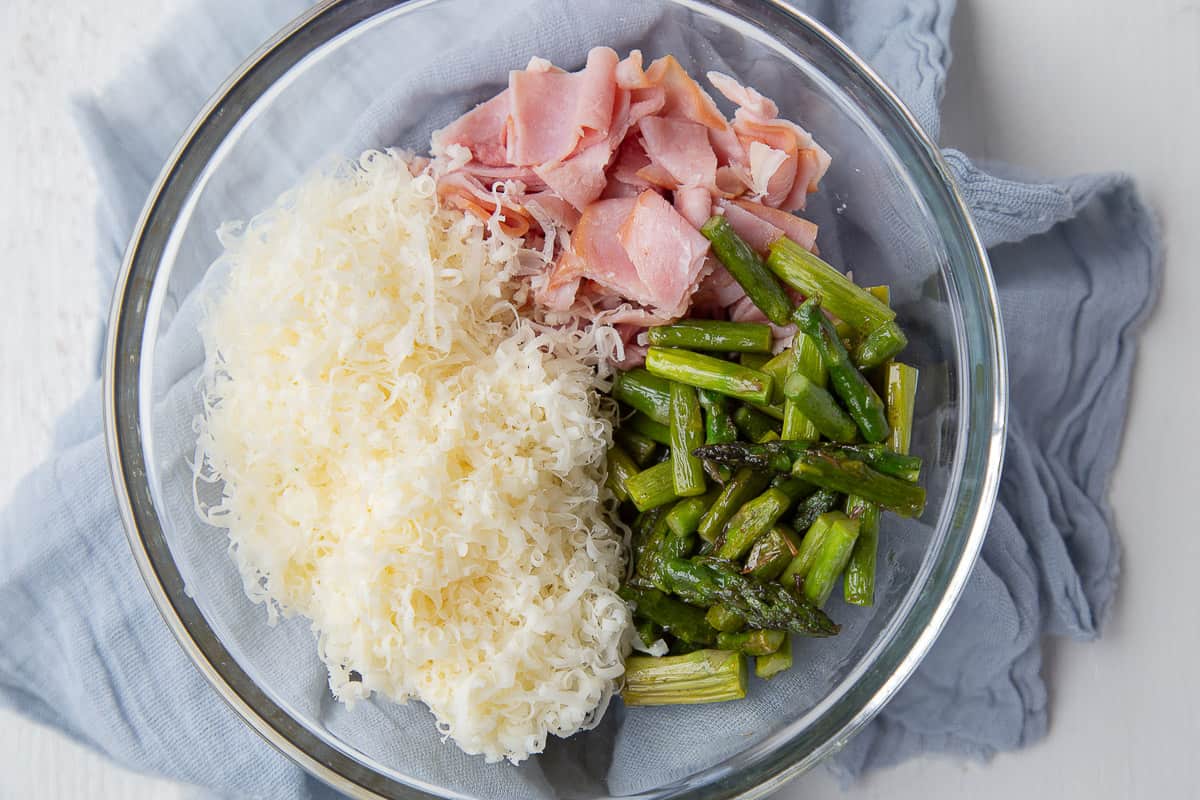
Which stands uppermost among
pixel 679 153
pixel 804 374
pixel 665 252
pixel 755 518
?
pixel 679 153

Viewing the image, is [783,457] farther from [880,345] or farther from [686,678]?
[686,678]

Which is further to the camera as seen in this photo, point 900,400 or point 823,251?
point 823,251

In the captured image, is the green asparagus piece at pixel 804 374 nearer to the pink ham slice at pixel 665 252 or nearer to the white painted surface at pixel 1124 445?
the pink ham slice at pixel 665 252

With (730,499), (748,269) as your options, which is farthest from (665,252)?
(730,499)

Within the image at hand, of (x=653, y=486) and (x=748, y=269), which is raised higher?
(x=748, y=269)

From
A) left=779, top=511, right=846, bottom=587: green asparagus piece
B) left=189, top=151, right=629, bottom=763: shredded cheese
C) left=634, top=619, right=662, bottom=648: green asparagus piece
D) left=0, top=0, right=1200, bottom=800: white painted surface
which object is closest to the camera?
left=189, top=151, right=629, bottom=763: shredded cheese

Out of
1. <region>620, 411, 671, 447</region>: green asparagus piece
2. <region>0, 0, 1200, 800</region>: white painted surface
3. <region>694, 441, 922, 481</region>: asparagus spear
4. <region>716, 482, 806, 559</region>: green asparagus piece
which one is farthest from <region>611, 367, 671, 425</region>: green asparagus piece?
<region>0, 0, 1200, 800</region>: white painted surface

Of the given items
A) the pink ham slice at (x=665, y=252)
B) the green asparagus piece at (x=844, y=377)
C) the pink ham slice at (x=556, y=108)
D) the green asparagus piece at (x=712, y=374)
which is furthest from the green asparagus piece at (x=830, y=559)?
the pink ham slice at (x=556, y=108)

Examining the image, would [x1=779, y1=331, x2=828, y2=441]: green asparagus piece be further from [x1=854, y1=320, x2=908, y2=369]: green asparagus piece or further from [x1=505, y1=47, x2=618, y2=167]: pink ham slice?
[x1=505, y1=47, x2=618, y2=167]: pink ham slice
